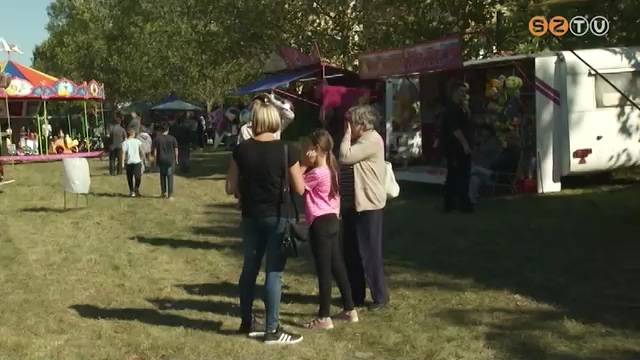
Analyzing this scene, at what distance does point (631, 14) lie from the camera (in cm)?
1518

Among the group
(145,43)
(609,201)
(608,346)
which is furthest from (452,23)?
(145,43)

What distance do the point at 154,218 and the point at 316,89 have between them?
661 cm

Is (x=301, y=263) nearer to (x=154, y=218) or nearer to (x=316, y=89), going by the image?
(x=154, y=218)

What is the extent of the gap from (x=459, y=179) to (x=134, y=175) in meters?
7.44

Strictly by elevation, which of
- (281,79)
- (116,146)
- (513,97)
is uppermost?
(281,79)

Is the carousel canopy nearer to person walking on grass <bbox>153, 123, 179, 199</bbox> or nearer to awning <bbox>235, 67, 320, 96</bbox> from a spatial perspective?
awning <bbox>235, 67, 320, 96</bbox>

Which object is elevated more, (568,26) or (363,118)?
(568,26)

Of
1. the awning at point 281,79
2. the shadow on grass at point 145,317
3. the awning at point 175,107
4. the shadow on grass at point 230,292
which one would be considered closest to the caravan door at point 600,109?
the awning at point 281,79

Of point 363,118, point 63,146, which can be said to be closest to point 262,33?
point 63,146

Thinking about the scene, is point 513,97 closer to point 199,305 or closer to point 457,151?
point 457,151

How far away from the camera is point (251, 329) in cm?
629

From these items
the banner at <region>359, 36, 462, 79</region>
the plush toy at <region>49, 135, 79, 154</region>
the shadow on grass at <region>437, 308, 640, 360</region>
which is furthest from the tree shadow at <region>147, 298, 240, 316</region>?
the plush toy at <region>49, 135, 79, 154</region>

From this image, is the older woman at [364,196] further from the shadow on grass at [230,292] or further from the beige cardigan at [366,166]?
the shadow on grass at [230,292]

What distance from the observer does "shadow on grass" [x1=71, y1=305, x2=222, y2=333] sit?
6.62 meters
